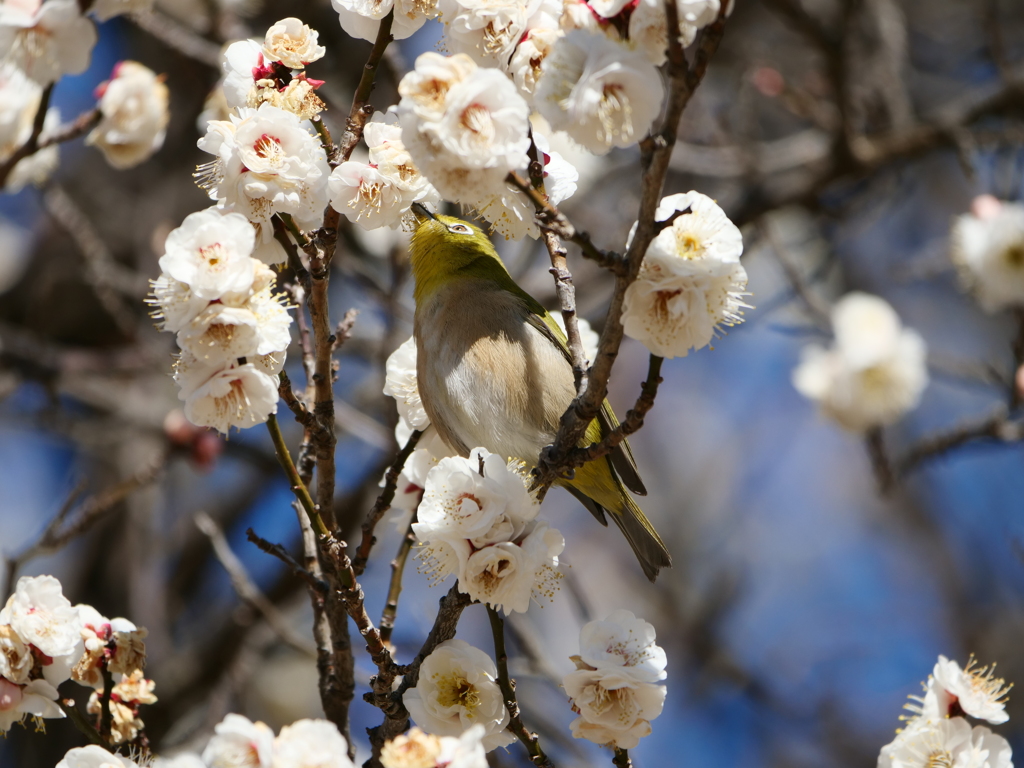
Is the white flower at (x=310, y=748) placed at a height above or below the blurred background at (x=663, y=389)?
below

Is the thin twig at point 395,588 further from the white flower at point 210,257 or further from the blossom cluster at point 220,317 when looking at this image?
the white flower at point 210,257

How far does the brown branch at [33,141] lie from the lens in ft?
8.03

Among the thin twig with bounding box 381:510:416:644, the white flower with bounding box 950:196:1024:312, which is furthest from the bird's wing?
the white flower with bounding box 950:196:1024:312

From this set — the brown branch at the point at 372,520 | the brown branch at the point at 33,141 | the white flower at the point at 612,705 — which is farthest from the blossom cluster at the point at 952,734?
the brown branch at the point at 33,141

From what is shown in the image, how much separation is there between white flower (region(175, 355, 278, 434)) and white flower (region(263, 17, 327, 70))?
0.59m

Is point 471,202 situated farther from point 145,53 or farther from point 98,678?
point 145,53

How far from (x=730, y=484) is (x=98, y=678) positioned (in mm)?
7350

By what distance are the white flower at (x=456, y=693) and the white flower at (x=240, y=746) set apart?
438 mm

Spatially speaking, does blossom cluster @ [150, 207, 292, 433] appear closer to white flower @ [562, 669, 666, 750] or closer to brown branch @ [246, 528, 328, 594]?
brown branch @ [246, 528, 328, 594]

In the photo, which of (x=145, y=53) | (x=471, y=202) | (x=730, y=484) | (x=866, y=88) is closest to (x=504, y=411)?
(x=471, y=202)

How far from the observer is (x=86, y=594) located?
5371mm

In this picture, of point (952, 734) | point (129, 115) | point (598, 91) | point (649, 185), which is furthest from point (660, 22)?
point (129, 115)

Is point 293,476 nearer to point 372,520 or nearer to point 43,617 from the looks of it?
point 372,520

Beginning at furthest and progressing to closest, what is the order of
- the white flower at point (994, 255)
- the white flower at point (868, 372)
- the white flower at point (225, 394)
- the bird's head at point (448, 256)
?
the white flower at point (868, 372), the white flower at point (994, 255), the bird's head at point (448, 256), the white flower at point (225, 394)
